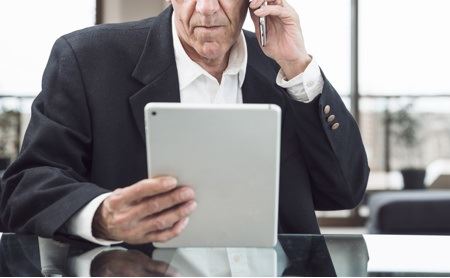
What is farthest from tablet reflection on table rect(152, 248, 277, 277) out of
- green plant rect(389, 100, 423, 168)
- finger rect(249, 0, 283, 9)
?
green plant rect(389, 100, 423, 168)

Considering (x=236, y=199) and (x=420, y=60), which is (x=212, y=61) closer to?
(x=236, y=199)

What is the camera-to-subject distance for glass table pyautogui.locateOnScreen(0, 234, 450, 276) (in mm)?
1122

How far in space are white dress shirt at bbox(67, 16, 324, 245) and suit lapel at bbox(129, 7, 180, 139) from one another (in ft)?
0.09

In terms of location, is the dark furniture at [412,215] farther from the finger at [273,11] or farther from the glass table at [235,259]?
the glass table at [235,259]

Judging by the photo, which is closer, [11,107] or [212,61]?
[212,61]

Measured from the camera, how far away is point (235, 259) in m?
1.20

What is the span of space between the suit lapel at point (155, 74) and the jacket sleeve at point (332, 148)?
254 millimetres

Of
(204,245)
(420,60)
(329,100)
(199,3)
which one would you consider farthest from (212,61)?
(420,60)

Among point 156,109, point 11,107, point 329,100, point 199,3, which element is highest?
point 199,3

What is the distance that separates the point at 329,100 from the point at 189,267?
0.65 m

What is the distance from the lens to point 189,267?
1141mm

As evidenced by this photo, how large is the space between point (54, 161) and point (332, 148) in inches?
22.2

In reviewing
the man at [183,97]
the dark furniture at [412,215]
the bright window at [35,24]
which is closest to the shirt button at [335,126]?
the man at [183,97]

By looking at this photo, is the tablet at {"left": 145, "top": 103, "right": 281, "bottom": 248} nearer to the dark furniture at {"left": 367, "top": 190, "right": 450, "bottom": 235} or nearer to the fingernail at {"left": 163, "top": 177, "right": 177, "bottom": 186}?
the fingernail at {"left": 163, "top": 177, "right": 177, "bottom": 186}
